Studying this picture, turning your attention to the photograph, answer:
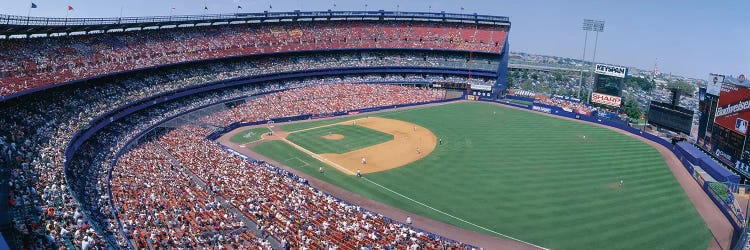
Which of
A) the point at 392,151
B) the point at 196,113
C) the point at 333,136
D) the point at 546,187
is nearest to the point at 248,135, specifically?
the point at 196,113

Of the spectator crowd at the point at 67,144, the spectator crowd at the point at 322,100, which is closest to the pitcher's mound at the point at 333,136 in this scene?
the spectator crowd at the point at 322,100

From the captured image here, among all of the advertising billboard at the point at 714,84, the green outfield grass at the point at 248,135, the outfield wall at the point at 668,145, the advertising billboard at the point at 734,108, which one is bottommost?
the green outfield grass at the point at 248,135

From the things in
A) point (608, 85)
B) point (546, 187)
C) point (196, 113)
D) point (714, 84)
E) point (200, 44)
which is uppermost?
point (714, 84)

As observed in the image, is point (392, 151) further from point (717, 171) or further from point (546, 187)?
point (717, 171)

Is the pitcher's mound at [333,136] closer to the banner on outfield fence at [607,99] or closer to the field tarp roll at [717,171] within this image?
the field tarp roll at [717,171]

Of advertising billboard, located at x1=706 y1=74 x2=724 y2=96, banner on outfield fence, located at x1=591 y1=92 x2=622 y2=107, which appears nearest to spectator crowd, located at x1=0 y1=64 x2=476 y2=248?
advertising billboard, located at x1=706 y1=74 x2=724 y2=96

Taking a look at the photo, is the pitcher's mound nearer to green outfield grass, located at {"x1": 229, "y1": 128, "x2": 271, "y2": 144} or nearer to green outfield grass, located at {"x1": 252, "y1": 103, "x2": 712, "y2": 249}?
green outfield grass, located at {"x1": 252, "y1": 103, "x2": 712, "y2": 249}

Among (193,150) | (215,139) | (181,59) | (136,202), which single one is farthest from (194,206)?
(181,59)
